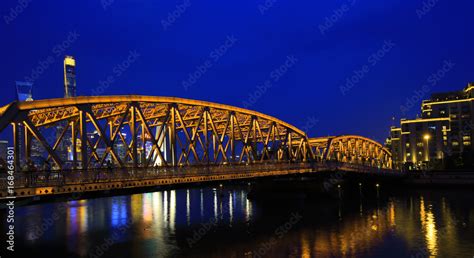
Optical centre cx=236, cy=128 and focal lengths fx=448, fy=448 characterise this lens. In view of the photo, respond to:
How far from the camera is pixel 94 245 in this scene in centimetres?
3675

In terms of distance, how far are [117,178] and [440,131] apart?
142 meters

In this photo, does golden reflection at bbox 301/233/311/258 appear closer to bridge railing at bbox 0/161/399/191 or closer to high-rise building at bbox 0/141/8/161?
bridge railing at bbox 0/161/399/191

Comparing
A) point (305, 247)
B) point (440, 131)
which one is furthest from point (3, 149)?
point (440, 131)

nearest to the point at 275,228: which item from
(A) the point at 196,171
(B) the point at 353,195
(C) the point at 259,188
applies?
(A) the point at 196,171

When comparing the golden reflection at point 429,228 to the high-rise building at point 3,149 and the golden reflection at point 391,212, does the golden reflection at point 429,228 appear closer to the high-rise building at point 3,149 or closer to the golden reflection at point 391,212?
the golden reflection at point 391,212

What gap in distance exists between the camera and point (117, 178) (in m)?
34.1

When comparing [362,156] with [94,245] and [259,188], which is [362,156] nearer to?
[259,188]

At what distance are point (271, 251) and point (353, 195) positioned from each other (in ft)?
A: 187

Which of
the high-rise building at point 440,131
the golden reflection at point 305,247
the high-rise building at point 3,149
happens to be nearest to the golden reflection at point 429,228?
the golden reflection at point 305,247

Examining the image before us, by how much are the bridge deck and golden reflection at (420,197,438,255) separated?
17760 mm

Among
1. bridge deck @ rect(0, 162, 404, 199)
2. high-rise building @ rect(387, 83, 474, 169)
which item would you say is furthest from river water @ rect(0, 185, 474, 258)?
high-rise building @ rect(387, 83, 474, 169)

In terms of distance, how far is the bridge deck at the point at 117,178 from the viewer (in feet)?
92.4

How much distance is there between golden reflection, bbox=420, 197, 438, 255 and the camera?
34.4 m

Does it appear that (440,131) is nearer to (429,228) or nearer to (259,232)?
(429,228)
